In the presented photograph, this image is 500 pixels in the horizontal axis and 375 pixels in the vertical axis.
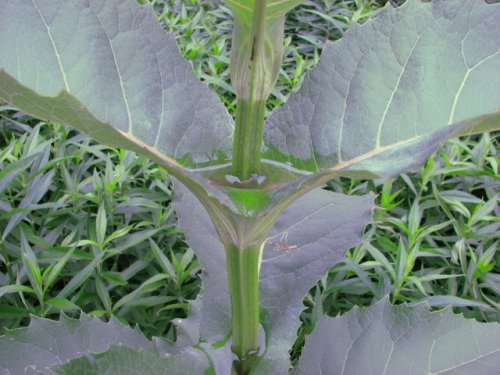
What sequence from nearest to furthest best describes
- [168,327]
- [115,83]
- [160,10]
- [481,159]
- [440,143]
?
[440,143], [115,83], [168,327], [481,159], [160,10]

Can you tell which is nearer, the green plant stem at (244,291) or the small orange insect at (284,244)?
the green plant stem at (244,291)

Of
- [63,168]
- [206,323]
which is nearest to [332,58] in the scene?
[206,323]

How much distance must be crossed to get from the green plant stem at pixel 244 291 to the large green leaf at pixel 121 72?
0.34 ft

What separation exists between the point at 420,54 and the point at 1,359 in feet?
2.13

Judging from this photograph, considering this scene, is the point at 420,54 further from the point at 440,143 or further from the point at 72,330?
the point at 72,330

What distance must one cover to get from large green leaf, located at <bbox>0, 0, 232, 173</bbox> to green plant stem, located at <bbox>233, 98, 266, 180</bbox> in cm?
6

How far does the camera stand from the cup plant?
50cm

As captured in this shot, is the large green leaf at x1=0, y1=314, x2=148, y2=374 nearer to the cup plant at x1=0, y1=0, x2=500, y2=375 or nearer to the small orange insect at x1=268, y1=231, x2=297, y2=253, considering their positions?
the cup plant at x1=0, y1=0, x2=500, y2=375

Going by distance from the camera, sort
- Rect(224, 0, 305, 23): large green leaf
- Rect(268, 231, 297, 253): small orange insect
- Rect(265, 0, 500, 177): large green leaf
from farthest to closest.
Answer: Rect(268, 231, 297, 253): small orange insect → Rect(265, 0, 500, 177): large green leaf → Rect(224, 0, 305, 23): large green leaf

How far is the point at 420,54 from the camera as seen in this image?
620 millimetres

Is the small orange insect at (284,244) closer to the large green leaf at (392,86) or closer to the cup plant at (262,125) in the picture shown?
the cup plant at (262,125)

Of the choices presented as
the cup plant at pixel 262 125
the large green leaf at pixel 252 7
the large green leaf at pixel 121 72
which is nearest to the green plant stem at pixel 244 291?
the cup plant at pixel 262 125

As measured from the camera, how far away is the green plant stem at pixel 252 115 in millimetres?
475

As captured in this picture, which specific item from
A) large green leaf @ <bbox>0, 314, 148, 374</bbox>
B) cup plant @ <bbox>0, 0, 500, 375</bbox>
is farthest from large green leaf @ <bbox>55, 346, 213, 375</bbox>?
large green leaf @ <bbox>0, 314, 148, 374</bbox>
